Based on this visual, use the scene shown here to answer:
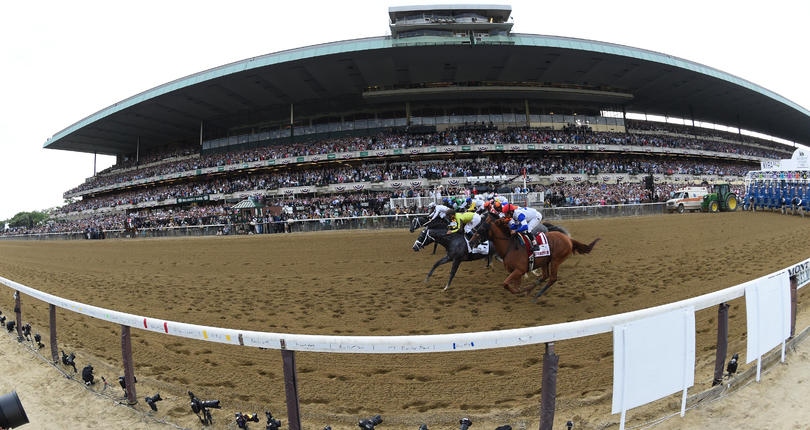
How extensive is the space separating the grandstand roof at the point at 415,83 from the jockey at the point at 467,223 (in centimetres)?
2496

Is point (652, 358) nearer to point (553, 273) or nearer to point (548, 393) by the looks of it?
point (548, 393)

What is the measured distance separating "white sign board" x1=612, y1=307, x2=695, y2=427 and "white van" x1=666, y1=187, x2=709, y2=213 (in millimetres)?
24159

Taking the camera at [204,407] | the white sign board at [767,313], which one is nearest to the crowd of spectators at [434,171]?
the white sign board at [767,313]

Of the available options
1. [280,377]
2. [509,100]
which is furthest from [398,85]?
[280,377]

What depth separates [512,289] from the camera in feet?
21.5

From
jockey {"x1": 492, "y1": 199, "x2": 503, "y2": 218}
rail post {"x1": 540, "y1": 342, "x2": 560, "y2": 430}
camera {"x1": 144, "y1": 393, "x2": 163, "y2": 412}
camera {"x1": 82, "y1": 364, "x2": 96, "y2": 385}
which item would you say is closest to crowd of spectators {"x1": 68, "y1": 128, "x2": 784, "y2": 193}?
jockey {"x1": 492, "y1": 199, "x2": 503, "y2": 218}

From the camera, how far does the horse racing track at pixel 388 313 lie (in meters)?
3.50

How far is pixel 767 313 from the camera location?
133 inches

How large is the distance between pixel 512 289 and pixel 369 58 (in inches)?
1130

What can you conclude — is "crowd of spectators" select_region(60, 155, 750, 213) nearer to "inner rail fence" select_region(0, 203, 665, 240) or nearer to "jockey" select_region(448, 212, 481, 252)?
"inner rail fence" select_region(0, 203, 665, 240)

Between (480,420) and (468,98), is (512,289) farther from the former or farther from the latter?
(468,98)

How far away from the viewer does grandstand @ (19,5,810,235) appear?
30766 millimetres

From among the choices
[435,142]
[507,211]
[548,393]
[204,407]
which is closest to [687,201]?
[435,142]

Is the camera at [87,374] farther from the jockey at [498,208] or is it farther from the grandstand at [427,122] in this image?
the grandstand at [427,122]
